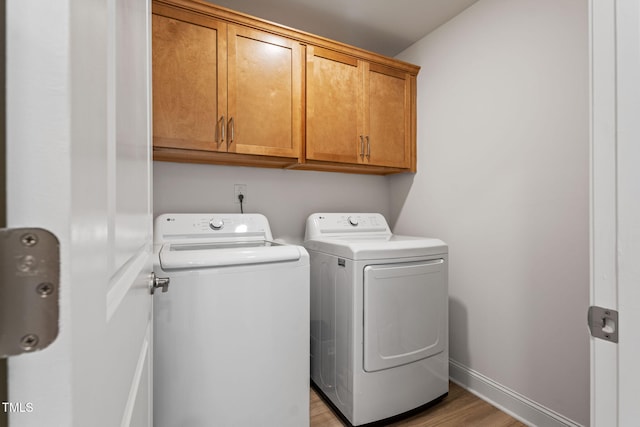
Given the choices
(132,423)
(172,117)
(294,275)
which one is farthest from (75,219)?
(172,117)

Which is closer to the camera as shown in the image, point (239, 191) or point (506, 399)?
point (506, 399)

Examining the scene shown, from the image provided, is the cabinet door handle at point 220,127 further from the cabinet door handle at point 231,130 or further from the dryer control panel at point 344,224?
the dryer control panel at point 344,224

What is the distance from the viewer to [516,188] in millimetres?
1771

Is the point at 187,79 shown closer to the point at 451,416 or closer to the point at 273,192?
the point at 273,192

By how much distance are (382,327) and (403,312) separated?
15 centimetres

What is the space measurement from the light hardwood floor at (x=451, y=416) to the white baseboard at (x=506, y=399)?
4 cm

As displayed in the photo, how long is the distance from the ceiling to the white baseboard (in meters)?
2.45

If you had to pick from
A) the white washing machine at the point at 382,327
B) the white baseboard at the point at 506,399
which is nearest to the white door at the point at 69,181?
the white washing machine at the point at 382,327

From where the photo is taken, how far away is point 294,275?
1468mm

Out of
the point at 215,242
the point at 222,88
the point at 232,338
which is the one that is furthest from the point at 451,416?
the point at 222,88

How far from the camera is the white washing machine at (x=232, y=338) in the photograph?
4.06 ft

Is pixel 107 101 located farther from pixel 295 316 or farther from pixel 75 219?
pixel 295 316

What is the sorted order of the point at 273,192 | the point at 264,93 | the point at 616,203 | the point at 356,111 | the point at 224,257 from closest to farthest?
the point at 616,203 < the point at 224,257 < the point at 264,93 < the point at 356,111 < the point at 273,192

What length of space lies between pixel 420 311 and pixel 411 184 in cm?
116
